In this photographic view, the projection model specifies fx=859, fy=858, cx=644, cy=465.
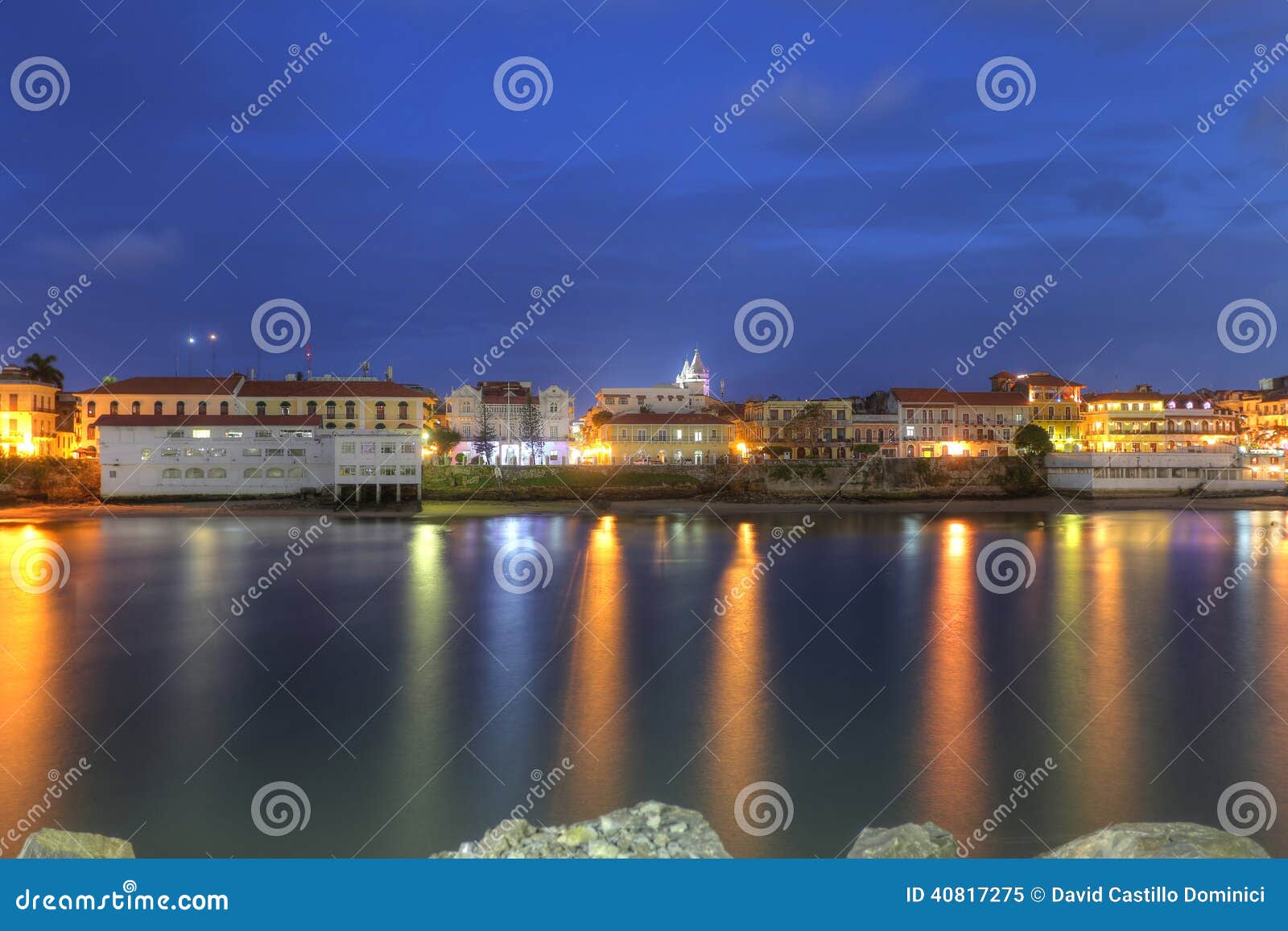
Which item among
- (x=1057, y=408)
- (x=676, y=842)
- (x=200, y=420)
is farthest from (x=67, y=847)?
(x=1057, y=408)

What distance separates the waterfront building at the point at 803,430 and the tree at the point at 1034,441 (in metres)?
12.7

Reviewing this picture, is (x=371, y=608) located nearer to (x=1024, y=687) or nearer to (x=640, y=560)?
(x=640, y=560)

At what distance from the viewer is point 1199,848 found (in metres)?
6.94

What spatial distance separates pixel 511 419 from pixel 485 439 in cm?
652

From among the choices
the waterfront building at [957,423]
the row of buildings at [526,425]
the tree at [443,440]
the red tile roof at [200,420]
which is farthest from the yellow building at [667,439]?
the red tile roof at [200,420]

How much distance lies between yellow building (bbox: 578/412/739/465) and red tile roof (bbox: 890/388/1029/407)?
15.4m

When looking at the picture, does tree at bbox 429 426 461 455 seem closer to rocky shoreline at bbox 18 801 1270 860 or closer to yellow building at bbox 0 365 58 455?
yellow building at bbox 0 365 58 455

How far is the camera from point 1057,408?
71.8 m

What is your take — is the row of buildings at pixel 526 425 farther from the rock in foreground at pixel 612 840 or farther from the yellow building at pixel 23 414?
the rock in foreground at pixel 612 840

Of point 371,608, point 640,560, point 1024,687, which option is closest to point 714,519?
point 640,560

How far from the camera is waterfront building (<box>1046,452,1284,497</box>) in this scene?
61.7 metres

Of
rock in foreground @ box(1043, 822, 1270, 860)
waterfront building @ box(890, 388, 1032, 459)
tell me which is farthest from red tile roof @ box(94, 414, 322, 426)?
rock in foreground @ box(1043, 822, 1270, 860)

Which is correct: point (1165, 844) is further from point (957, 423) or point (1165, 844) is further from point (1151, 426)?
point (1151, 426)
